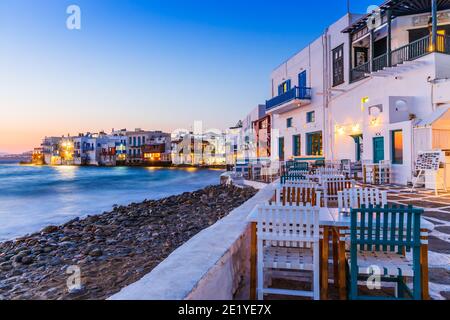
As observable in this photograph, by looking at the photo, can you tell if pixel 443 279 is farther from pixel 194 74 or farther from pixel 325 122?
pixel 194 74

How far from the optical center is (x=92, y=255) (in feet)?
22.2

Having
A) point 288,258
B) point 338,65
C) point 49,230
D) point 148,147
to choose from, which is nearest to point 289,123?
point 338,65

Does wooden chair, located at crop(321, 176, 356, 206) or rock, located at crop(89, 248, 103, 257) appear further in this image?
wooden chair, located at crop(321, 176, 356, 206)

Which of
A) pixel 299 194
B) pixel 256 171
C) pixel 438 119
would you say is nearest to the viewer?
pixel 299 194

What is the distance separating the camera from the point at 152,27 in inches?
656

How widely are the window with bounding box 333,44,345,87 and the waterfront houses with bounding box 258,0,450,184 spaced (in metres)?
0.05

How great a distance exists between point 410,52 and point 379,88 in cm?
177

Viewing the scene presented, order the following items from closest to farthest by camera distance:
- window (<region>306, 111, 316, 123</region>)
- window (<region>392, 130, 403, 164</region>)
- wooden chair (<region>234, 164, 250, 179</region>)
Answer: window (<region>392, 130, 403, 164</region>), wooden chair (<region>234, 164, 250, 179</region>), window (<region>306, 111, 316, 123</region>)

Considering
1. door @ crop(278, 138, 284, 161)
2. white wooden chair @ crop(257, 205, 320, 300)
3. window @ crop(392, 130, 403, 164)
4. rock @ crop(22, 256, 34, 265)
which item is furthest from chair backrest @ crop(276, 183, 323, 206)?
door @ crop(278, 138, 284, 161)

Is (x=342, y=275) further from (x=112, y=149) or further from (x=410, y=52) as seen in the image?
(x=112, y=149)

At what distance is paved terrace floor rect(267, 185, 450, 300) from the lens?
9.74ft

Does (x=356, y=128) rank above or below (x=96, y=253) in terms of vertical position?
above

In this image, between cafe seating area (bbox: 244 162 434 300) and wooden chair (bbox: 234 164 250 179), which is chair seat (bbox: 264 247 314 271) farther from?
wooden chair (bbox: 234 164 250 179)

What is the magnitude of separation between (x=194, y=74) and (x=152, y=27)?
15.2 m
